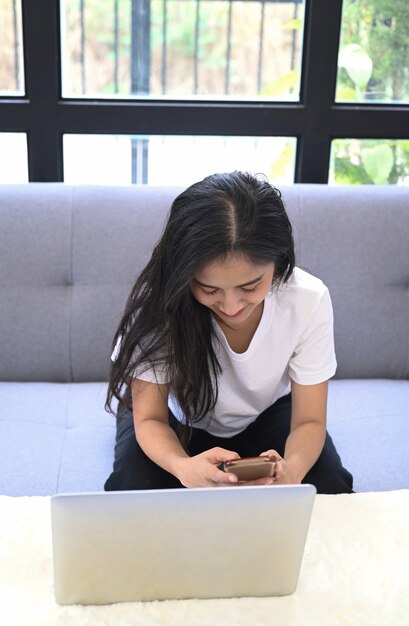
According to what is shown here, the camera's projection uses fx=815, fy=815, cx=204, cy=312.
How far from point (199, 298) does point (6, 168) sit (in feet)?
4.05

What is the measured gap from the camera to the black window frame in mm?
2252

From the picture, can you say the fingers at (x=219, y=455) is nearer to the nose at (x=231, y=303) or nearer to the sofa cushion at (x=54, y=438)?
the nose at (x=231, y=303)

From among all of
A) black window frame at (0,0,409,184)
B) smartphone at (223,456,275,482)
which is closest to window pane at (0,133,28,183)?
black window frame at (0,0,409,184)

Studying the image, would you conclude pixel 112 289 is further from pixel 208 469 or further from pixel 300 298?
pixel 208 469

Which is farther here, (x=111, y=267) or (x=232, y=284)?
(x=111, y=267)

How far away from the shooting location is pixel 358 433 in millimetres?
1827

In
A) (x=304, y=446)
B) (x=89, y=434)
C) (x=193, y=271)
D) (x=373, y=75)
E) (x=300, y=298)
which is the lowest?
(x=89, y=434)

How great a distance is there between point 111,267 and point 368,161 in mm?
924

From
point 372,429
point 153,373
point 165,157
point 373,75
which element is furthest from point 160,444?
point 373,75

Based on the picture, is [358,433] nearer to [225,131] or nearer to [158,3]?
[225,131]

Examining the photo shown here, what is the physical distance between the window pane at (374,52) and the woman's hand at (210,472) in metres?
1.50

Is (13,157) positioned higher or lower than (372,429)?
higher

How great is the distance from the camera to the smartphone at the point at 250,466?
1.08 meters

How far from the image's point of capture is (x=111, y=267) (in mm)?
2012
